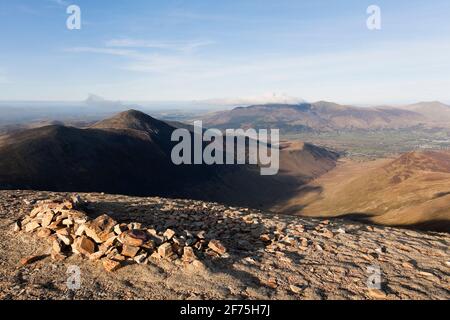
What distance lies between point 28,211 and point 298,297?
47.6 feet

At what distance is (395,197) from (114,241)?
7436 centimetres

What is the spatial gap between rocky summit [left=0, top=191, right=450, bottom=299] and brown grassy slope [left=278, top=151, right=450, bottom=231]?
69.1ft

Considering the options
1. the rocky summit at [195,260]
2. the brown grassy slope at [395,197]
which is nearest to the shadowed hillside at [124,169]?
the brown grassy slope at [395,197]

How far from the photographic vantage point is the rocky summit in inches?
458

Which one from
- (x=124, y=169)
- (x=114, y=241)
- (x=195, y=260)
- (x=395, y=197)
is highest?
(x=114, y=241)

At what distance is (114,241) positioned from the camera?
13.5m

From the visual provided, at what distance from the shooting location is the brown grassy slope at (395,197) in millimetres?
41281

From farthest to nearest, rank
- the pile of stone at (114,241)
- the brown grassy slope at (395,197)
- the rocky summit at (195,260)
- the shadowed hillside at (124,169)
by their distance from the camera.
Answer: the shadowed hillside at (124,169) < the brown grassy slope at (395,197) < the pile of stone at (114,241) < the rocky summit at (195,260)

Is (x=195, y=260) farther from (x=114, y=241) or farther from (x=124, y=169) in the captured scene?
(x=124, y=169)

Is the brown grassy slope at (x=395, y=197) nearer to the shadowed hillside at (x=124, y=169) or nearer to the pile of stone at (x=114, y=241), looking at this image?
the shadowed hillside at (x=124, y=169)

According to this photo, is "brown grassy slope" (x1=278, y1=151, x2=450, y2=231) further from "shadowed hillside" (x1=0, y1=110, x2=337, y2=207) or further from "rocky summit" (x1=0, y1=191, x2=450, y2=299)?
"rocky summit" (x1=0, y1=191, x2=450, y2=299)

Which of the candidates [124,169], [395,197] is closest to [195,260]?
[395,197]

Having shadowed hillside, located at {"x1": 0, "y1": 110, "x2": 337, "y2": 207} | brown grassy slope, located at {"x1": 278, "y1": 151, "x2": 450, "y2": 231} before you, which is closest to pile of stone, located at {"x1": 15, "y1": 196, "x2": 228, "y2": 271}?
brown grassy slope, located at {"x1": 278, "y1": 151, "x2": 450, "y2": 231}

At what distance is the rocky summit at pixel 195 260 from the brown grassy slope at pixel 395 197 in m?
21.1
